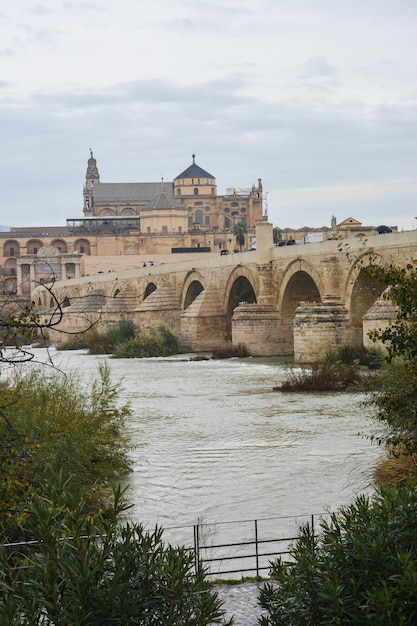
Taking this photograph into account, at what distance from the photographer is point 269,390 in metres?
22.1

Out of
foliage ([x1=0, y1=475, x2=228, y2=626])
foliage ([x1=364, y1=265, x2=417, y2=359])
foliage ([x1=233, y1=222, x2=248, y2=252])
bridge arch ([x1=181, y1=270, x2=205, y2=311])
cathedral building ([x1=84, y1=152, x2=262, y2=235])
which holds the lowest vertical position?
foliage ([x1=0, y1=475, x2=228, y2=626])

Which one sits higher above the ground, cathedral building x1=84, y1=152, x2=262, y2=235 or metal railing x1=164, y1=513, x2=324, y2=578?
cathedral building x1=84, y1=152, x2=262, y2=235

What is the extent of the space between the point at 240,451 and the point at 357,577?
8.85 meters

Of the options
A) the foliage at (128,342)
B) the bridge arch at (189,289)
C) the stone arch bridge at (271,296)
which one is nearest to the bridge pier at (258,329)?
the stone arch bridge at (271,296)

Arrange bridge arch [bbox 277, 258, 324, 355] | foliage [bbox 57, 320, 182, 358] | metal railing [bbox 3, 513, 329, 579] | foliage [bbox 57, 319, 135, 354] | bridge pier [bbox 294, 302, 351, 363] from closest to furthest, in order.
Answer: metal railing [bbox 3, 513, 329, 579], bridge pier [bbox 294, 302, 351, 363], bridge arch [bbox 277, 258, 324, 355], foliage [bbox 57, 320, 182, 358], foliage [bbox 57, 319, 135, 354]

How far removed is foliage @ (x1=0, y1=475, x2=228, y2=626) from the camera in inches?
204

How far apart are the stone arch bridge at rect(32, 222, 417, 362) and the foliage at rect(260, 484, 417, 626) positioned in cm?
1596

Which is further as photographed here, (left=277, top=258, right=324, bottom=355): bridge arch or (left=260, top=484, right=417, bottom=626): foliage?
(left=277, top=258, right=324, bottom=355): bridge arch

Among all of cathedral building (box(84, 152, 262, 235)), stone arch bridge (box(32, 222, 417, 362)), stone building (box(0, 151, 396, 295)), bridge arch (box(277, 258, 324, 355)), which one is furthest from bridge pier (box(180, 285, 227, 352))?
cathedral building (box(84, 152, 262, 235))

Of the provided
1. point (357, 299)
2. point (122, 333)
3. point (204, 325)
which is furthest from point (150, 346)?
point (357, 299)

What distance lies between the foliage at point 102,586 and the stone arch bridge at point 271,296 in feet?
54.8

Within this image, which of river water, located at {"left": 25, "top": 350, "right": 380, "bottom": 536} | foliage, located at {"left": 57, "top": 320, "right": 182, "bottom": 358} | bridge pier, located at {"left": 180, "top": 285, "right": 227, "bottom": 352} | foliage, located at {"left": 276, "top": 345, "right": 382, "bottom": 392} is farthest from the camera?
bridge pier, located at {"left": 180, "top": 285, "right": 227, "bottom": 352}

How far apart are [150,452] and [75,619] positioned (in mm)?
9809

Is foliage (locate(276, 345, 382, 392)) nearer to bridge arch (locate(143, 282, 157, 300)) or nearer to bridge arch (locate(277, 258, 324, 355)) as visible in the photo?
bridge arch (locate(277, 258, 324, 355))
